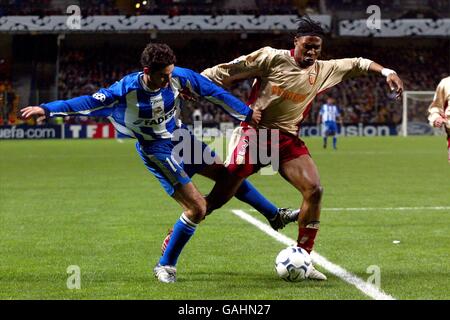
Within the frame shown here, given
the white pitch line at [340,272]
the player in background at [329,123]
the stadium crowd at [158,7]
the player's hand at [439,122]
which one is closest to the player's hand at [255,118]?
the white pitch line at [340,272]

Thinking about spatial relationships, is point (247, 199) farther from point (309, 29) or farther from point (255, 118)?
point (309, 29)

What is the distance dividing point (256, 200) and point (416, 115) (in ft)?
124

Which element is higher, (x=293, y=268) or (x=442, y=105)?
(x=442, y=105)

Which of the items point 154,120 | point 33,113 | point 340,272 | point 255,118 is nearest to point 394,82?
point 255,118

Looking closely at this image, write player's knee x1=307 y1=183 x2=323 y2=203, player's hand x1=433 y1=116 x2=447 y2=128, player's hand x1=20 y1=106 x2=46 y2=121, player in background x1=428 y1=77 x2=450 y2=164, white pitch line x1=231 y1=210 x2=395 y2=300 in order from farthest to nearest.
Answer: player in background x1=428 y1=77 x2=450 y2=164, player's hand x1=433 y1=116 x2=447 y2=128, player's knee x1=307 y1=183 x2=323 y2=203, player's hand x1=20 y1=106 x2=46 y2=121, white pitch line x1=231 y1=210 x2=395 y2=300

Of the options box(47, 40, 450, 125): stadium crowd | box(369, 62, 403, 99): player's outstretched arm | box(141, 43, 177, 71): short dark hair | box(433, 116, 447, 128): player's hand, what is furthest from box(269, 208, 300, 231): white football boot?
box(47, 40, 450, 125): stadium crowd

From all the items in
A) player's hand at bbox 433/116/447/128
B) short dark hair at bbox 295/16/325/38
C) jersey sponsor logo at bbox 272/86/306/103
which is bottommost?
player's hand at bbox 433/116/447/128

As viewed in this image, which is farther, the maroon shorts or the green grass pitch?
the maroon shorts

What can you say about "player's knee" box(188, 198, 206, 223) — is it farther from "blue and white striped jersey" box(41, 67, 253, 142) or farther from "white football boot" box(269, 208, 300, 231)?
"white football boot" box(269, 208, 300, 231)

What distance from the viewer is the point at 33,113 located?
7.21 meters

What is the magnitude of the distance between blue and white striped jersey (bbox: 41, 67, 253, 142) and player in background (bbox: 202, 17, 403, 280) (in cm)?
60

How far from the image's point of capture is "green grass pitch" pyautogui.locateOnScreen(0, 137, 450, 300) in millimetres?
7441

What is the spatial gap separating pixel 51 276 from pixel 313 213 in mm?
2472

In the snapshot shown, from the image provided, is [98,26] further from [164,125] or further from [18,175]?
[164,125]
